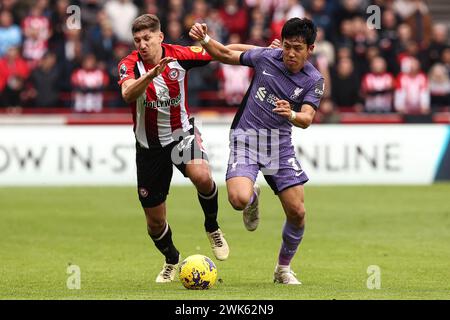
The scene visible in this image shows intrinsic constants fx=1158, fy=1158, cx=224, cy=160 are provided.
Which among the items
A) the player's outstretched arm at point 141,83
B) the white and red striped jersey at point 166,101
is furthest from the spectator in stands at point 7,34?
the player's outstretched arm at point 141,83

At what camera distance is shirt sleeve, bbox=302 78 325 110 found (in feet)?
36.7

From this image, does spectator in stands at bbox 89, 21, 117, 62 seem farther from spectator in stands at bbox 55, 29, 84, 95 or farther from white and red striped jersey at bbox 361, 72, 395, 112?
white and red striped jersey at bbox 361, 72, 395, 112

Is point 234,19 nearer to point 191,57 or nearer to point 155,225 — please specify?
point 191,57

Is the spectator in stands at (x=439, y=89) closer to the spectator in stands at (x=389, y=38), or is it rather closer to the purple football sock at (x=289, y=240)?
the spectator in stands at (x=389, y=38)

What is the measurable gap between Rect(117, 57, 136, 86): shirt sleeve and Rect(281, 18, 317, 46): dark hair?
153 centimetres

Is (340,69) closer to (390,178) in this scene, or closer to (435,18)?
(390,178)

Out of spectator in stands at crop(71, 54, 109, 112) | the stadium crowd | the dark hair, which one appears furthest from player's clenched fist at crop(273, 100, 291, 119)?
spectator in stands at crop(71, 54, 109, 112)

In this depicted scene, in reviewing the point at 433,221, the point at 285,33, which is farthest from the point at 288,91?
the point at 433,221

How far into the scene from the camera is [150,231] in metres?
12.0

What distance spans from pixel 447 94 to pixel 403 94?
1.24 metres

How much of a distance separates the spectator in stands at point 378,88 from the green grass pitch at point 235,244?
257cm

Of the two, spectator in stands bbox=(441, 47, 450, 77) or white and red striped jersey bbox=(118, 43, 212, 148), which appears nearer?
white and red striped jersey bbox=(118, 43, 212, 148)

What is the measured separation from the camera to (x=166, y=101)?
11727 millimetres
